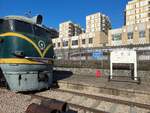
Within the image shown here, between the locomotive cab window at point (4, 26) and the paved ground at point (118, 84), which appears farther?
the locomotive cab window at point (4, 26)

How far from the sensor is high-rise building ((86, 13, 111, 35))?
381ft

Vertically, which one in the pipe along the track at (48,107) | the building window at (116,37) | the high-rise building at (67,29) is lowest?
the pipe along the track at (48,107)

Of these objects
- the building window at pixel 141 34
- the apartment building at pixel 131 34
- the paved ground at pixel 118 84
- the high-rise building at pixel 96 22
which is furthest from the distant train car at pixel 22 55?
the high-rise building at pixel 96 22

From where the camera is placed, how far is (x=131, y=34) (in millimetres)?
56312

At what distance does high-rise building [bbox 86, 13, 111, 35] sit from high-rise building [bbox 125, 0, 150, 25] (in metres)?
25.0

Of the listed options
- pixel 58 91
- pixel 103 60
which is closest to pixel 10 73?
pixel 58 91

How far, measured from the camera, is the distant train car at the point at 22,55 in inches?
346

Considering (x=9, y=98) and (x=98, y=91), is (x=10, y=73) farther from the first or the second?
(x=98, y=91)

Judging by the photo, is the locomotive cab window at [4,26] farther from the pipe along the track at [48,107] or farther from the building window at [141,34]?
the building window at [141,34]

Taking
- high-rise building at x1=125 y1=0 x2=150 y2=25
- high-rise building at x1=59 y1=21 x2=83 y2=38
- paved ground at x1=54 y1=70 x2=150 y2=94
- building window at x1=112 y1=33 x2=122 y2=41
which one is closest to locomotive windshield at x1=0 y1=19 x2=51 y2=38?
paved ground at x1=54 y1=70 x2=150 y2=94

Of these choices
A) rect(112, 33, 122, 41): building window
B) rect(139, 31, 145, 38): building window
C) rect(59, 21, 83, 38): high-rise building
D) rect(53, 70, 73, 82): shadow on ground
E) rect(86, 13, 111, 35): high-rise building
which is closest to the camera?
rect(53, 70, 73, 82): shadow on ground

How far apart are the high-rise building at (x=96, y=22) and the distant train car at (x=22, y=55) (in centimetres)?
10688

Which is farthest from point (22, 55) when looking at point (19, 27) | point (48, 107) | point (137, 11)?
point (137, 11)

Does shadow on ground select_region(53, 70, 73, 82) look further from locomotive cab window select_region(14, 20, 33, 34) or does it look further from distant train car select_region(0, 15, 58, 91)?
locomotive cab window select_region(14, 20, 33, 34)
